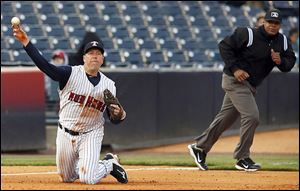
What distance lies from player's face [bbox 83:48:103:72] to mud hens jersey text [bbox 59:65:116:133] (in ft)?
0.31

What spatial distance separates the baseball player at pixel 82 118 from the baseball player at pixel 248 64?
2006mm

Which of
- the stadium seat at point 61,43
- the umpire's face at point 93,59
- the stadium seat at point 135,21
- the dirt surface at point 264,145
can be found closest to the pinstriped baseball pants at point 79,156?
the umpire's face at point 93,59

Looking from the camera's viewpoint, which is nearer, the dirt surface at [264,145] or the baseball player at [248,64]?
the baseball player at [248,64]

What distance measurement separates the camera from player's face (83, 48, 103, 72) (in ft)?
Answer: 25.5

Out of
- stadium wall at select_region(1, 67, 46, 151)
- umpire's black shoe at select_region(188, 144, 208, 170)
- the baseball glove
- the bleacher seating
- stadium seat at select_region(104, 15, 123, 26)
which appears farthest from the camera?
stadium seat at select_region(104, 15, 123, 26)

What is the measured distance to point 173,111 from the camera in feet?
53.0

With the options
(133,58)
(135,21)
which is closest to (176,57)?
(133,58)

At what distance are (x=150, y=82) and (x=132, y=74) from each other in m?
0.42

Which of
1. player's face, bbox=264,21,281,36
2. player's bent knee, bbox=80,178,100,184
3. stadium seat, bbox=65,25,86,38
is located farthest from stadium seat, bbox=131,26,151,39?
player's bent knee, bbox=80,178,100,184

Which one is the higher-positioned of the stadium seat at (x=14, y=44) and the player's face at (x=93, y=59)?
the player's face at (x=93, y=59)

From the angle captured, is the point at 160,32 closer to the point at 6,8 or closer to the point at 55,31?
the point at 55,31

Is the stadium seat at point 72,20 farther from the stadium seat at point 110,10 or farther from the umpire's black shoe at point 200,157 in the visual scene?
the umpire's black shoe at point 200,157

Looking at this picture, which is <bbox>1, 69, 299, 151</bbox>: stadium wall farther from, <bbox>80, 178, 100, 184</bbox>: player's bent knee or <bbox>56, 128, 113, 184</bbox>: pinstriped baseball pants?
<bbox>80, 178, 100, 184</bbox>: player's bent knee

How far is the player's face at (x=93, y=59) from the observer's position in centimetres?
776
